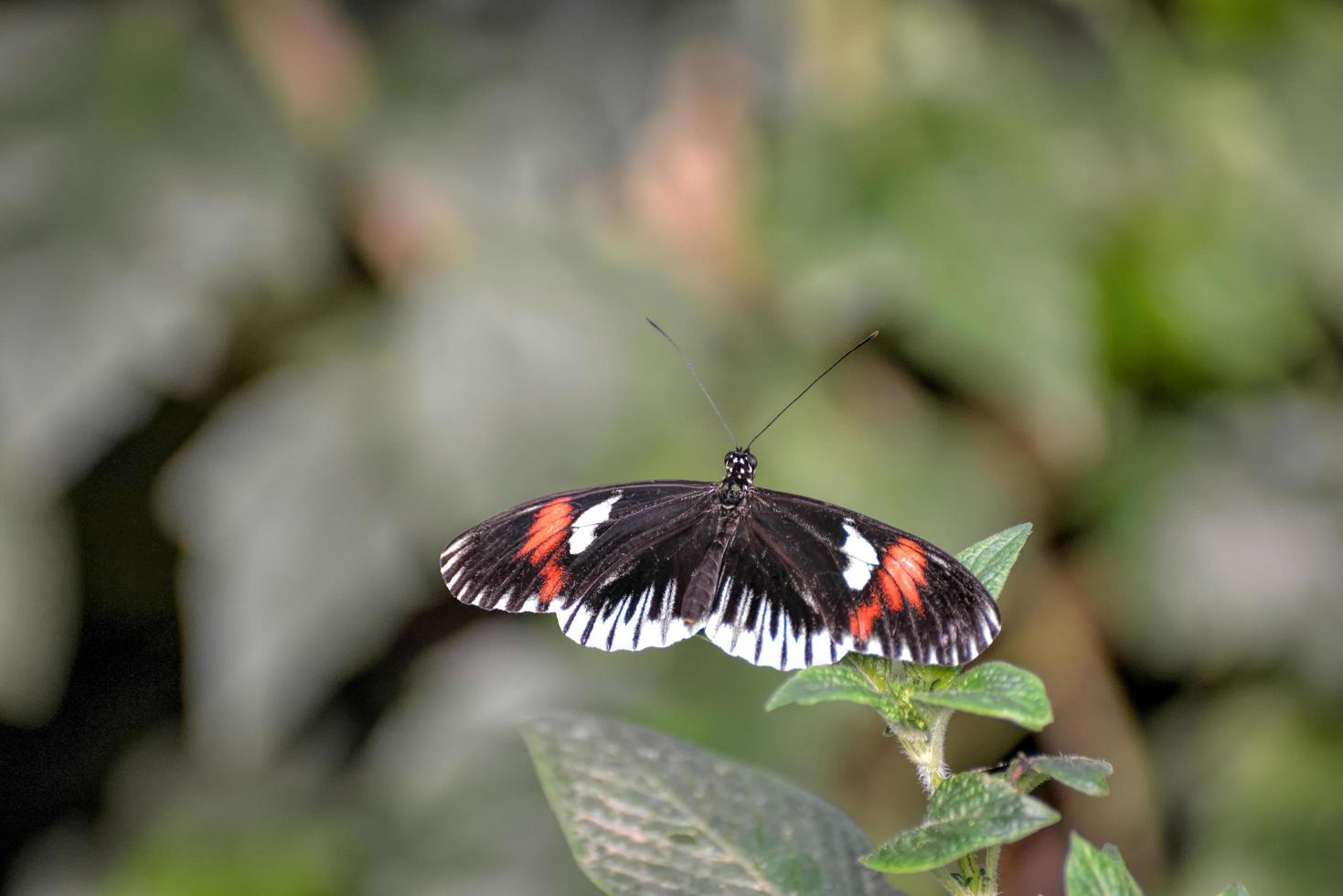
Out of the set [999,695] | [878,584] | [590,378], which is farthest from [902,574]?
[590,378]

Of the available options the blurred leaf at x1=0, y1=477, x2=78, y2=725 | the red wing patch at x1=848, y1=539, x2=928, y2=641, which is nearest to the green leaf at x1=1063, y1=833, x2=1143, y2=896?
the red wing patch at x1=848, y1=539, x2=928, y2=641

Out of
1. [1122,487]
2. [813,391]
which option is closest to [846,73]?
[813,391]

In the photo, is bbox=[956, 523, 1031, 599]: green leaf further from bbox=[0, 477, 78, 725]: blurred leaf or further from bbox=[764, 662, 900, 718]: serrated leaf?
bbox=[0, 477, 78, 725]: blurred leaf

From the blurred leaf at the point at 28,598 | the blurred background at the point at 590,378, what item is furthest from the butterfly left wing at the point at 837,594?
the blurred leaf at the point at 28,598

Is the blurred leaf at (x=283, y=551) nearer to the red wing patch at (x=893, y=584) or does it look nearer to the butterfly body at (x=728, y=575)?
the butterfly body at (x=728, y=575)

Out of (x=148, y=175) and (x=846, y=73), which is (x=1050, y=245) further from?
(x=148, y=175)
